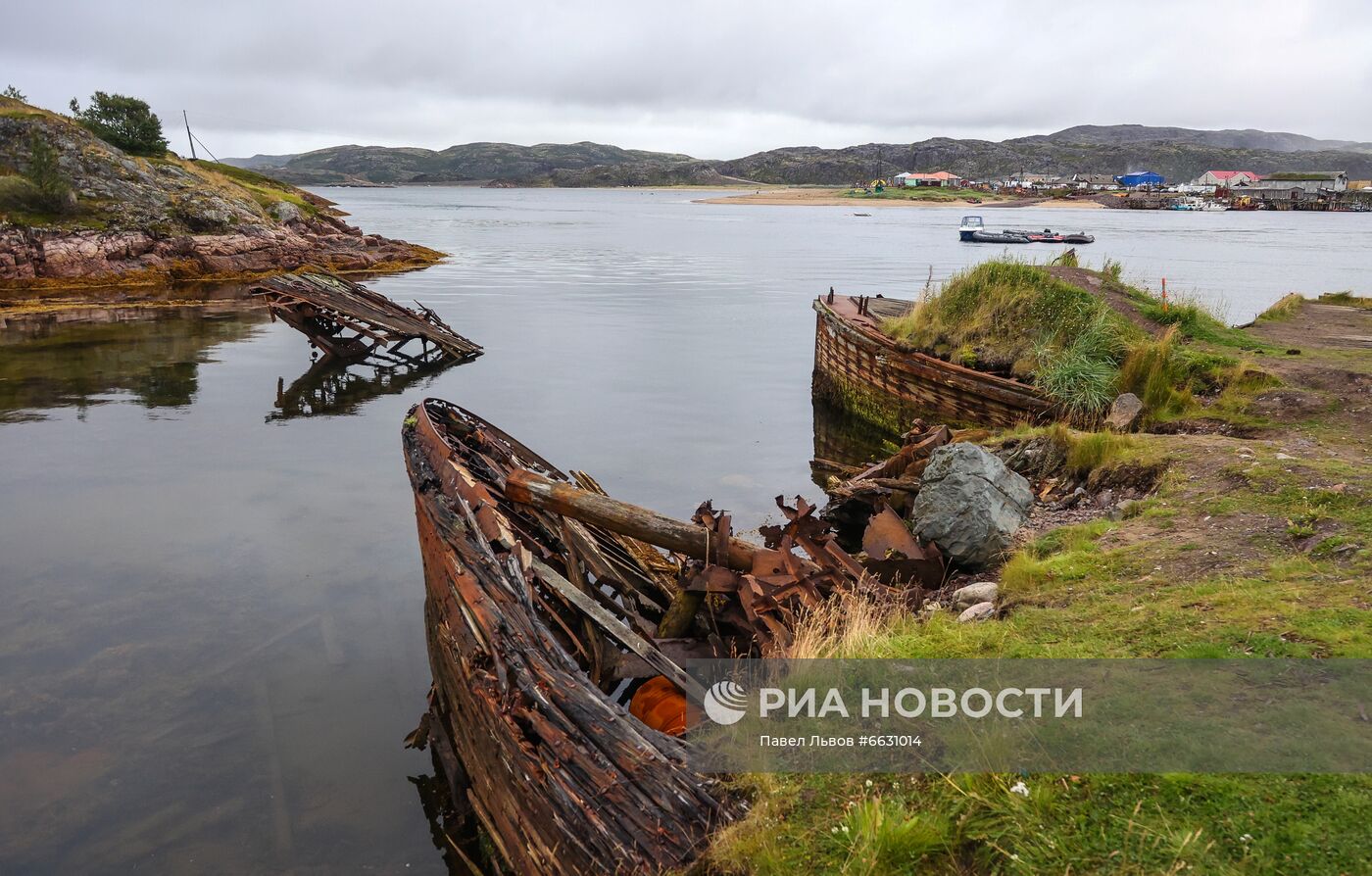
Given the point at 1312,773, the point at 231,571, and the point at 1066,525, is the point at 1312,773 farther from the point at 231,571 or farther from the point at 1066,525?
the point at 231,571

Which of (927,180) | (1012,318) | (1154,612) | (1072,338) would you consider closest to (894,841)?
(1154,612)

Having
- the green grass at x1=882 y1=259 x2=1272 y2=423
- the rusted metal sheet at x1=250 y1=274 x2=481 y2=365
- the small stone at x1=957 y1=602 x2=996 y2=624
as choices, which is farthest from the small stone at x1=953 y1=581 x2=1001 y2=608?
the rusted metal sheet at x1=250 y1=274 x2=481 y2=365

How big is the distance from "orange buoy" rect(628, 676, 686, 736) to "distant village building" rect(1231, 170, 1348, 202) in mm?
180224

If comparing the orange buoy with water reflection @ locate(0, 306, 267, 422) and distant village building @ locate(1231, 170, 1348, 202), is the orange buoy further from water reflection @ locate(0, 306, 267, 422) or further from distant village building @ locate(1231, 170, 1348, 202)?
distant village building @ locate(1231, 170, 1348, 202)

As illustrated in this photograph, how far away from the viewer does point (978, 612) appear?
22.1 ft

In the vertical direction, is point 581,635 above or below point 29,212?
below

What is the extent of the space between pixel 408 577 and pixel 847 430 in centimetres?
1166

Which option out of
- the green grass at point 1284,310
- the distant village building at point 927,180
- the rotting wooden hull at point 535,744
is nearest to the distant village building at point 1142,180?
the distant village building at point 927,180

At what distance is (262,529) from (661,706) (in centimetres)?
934

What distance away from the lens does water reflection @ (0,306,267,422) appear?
21.6 metres

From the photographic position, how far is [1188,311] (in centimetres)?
1562

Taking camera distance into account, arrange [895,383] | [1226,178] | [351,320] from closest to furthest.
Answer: [895,383], [351,320], [1226,178]

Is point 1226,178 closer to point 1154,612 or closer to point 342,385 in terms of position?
point 342,385

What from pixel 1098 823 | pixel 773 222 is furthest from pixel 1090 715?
pixel 773 222
